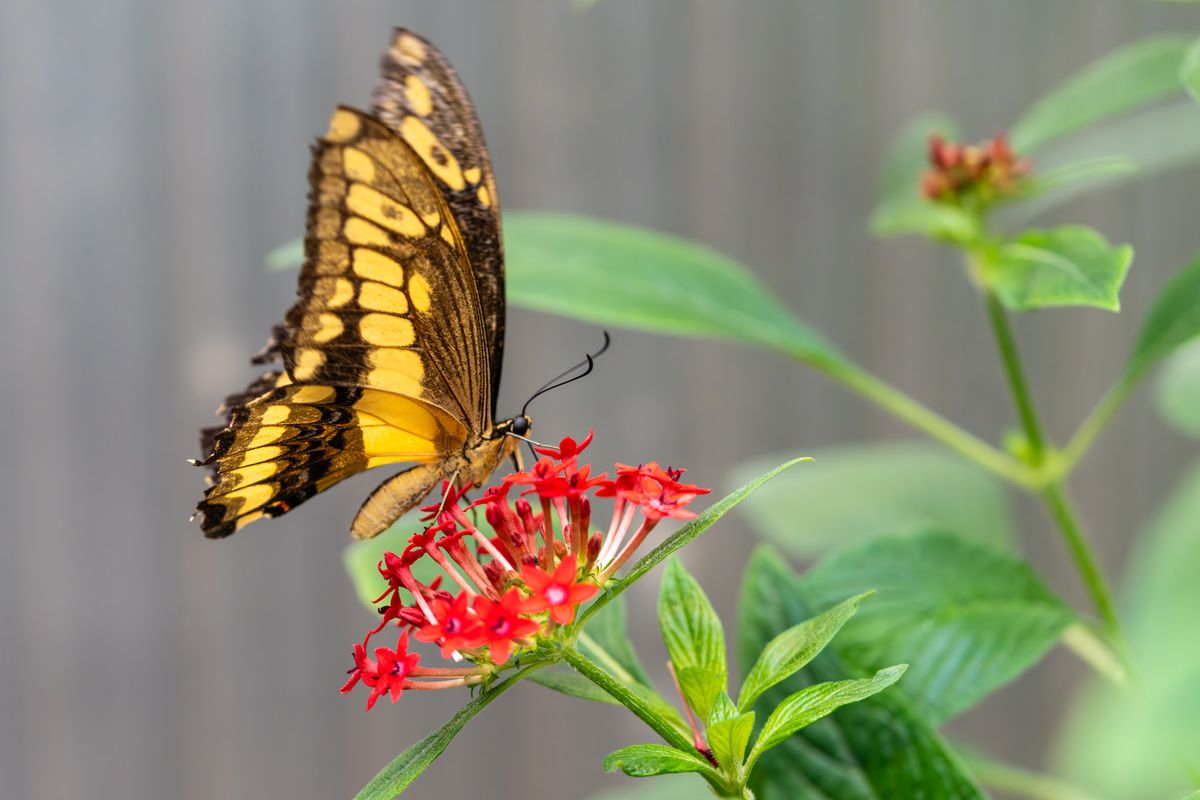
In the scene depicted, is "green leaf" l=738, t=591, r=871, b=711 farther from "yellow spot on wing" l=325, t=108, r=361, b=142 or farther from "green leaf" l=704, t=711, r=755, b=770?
Result: "yellow spot on wing" l=325, t=108, r=361, b=142

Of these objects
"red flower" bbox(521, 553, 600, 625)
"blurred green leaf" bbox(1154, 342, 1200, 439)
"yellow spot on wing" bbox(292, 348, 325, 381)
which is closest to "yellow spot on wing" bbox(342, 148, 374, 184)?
"yellow spot on wing" bbox(292, 348, 325, 381)

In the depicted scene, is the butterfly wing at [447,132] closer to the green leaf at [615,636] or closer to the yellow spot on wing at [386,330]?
the yellow spot on wing at [386,330]

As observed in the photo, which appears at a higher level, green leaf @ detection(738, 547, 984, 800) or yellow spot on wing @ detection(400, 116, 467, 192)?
yellow spot on wing @ detection(400, 116, 467, 192)

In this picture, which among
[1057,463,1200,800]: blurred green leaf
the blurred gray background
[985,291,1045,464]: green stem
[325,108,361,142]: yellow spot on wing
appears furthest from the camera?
the blurred gray background

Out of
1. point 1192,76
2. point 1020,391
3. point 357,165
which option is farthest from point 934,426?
point 357,165

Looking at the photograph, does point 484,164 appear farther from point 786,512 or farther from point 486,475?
point 786,512

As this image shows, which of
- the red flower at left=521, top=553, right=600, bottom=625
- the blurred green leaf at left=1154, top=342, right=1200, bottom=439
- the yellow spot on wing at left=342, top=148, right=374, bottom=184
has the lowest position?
the red flower at left=521, top=553, right=600, bottom=625

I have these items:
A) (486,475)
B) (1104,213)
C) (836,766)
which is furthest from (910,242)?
(836,766)

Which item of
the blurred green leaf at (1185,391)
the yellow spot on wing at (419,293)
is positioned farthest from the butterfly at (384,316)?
the blurred green leaf at (1185,391)
